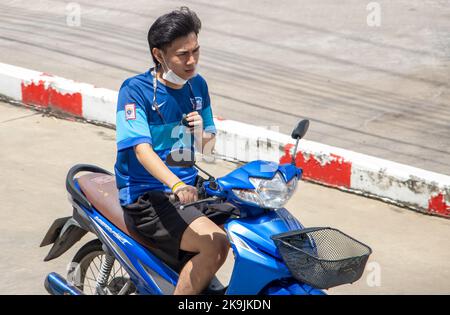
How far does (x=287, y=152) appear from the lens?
7043mm

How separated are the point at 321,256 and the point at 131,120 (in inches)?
39.2

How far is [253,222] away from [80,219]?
39.8 inches

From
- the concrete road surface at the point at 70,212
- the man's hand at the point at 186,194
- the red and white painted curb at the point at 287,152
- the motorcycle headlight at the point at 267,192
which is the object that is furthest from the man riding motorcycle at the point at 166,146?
the red and white painted curb at the point at 287,152

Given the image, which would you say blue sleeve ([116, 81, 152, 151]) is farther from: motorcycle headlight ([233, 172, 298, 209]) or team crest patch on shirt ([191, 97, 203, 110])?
motorcycle headlight ([233, 172, 298, 209])

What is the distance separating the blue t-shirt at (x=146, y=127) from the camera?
4.23 meters

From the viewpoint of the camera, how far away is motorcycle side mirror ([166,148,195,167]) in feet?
13.8

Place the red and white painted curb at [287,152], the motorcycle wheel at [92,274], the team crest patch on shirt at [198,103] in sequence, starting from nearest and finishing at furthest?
the team crest patch on shirt at [198,103], the motorcycle wheel at [92,274], the red and white painted curb at [287,152]

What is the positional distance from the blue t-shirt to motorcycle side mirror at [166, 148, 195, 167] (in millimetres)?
30

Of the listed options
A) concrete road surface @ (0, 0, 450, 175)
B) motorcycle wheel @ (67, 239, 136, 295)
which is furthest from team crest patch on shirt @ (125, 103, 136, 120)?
concrete road surface @ (0, 0, 450, 175)

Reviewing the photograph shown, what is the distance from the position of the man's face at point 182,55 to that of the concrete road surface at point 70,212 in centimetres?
156

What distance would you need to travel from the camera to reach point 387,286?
5410 mm

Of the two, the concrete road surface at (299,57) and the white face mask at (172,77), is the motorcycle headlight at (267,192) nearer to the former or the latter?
the white face mask at (172,77)
